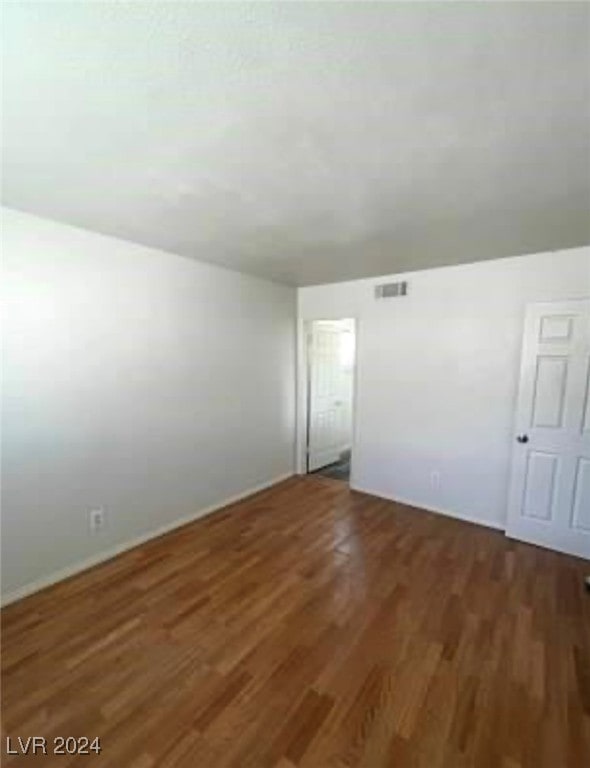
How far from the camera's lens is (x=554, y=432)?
2977mm

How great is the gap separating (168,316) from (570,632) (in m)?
3.40

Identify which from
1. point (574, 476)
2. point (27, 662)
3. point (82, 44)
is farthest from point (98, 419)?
point (574, 476)

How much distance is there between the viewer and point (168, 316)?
3123mm

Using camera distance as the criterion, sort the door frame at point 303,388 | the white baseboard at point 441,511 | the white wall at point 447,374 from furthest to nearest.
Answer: the door frame at point 303,388, the white baseboard at point 441,511, the white wall at point 447,374

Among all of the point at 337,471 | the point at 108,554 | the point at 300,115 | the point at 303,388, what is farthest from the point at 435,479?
the point at 300,115

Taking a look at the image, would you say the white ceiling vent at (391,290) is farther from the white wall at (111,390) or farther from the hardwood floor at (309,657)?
the hardwood floor at (309,657)

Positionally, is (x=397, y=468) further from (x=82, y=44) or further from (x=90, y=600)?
(x=82, y=44)

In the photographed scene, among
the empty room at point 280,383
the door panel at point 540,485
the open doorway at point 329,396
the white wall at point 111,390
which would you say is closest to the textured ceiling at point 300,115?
the empty room at point 280,383

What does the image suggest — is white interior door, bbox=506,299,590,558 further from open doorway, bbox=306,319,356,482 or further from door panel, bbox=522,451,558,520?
open doorway, bbox=306,319,356,482

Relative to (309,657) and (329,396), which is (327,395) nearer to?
(329,396)

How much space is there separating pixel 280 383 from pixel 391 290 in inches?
63.6

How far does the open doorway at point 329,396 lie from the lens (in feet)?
15.7

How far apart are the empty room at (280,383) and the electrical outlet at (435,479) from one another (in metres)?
0.02

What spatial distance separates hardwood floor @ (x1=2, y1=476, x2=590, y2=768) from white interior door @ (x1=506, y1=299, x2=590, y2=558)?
0.83 feet
